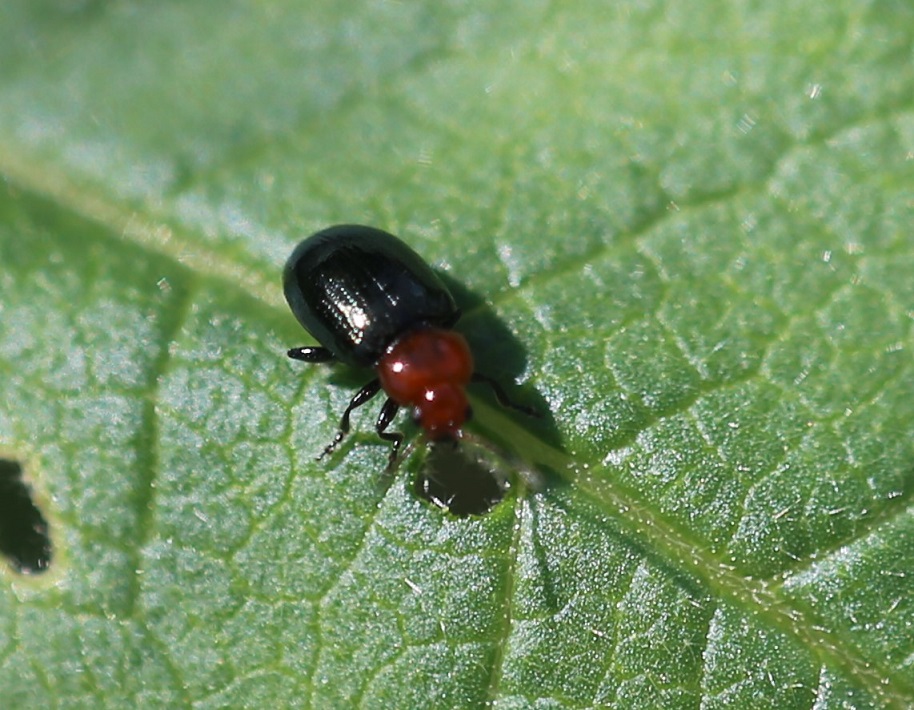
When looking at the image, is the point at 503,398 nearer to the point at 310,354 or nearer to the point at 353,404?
the point at 353,404

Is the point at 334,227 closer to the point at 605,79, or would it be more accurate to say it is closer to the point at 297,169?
the point at 297,169

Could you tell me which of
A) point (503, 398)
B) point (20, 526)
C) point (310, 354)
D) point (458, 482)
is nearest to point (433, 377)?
point (503, 398)

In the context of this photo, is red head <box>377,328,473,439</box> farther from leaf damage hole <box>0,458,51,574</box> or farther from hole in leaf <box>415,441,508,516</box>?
leaf damage hole <box>0,458,51,574</box>

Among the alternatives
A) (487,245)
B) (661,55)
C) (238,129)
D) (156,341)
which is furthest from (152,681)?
(661,55)

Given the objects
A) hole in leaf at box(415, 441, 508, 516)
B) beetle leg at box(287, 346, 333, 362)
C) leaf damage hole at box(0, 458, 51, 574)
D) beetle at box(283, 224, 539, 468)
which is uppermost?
beetle at box(283, 224, 539, 468)

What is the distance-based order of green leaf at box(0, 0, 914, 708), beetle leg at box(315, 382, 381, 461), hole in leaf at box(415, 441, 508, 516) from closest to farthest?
1. green leaf at box(0, 0, 914, 708)
2. hole in leaf at box(415, 441, 508, 516)
3. beetle leg at box(315, 382, 381, 461)

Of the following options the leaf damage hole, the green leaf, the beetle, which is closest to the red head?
the beetle
